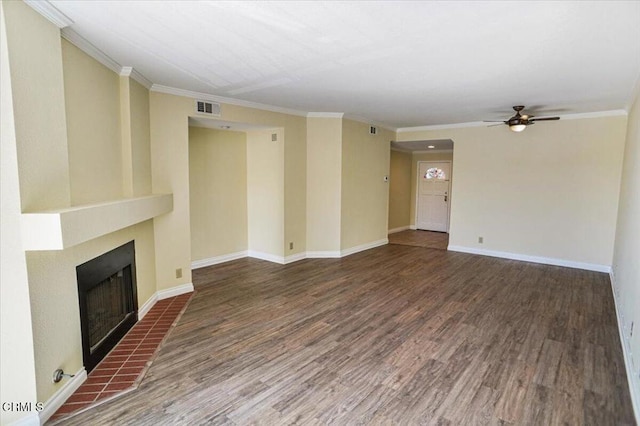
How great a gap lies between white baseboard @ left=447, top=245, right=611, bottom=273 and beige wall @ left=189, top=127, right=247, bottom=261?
4.36m

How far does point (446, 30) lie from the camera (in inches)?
94.5

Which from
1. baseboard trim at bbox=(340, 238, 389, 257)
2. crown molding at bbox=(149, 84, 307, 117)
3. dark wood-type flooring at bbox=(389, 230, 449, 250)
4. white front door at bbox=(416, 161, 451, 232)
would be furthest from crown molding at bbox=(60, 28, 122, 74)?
white front door at bbox=(416, 161, 451, 232)

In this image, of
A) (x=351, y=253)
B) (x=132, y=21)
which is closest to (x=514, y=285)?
(x=351, y=253)

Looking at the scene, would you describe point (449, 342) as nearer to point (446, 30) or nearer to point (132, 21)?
point (446, 30)

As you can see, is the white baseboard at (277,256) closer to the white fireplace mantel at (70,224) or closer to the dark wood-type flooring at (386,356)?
the dark wood-type flooring at (386,356)

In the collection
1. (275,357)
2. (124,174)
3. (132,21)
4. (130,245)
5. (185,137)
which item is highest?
(132,21)

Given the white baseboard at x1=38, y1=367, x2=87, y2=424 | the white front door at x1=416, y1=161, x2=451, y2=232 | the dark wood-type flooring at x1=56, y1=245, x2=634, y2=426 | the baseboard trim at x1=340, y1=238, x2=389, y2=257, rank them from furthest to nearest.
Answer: the white front door at x1=416, y1=161, x2=451, y2=232
the baseboard trim at x1=340, y1=238, x2=389, y2=257
the dark wood-type flooring at x1=56, y1=245, x2=634, y2=426
the white baseboard at x1=38, y1=367, x2=87, y2=424

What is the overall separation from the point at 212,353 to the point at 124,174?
1955 mm

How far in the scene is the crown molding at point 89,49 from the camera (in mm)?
2430

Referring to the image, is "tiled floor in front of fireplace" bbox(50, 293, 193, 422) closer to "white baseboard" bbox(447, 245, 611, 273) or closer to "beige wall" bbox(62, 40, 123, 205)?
"beige wall" bbox(62, 40, 123, 205)

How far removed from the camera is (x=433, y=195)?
9297 mm

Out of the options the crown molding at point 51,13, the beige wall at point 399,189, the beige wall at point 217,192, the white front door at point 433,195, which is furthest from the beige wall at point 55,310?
the white front door at point 433,195

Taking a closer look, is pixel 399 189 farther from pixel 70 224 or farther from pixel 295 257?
pixel 70 224

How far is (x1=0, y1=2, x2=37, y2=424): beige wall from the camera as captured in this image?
5.89ft
